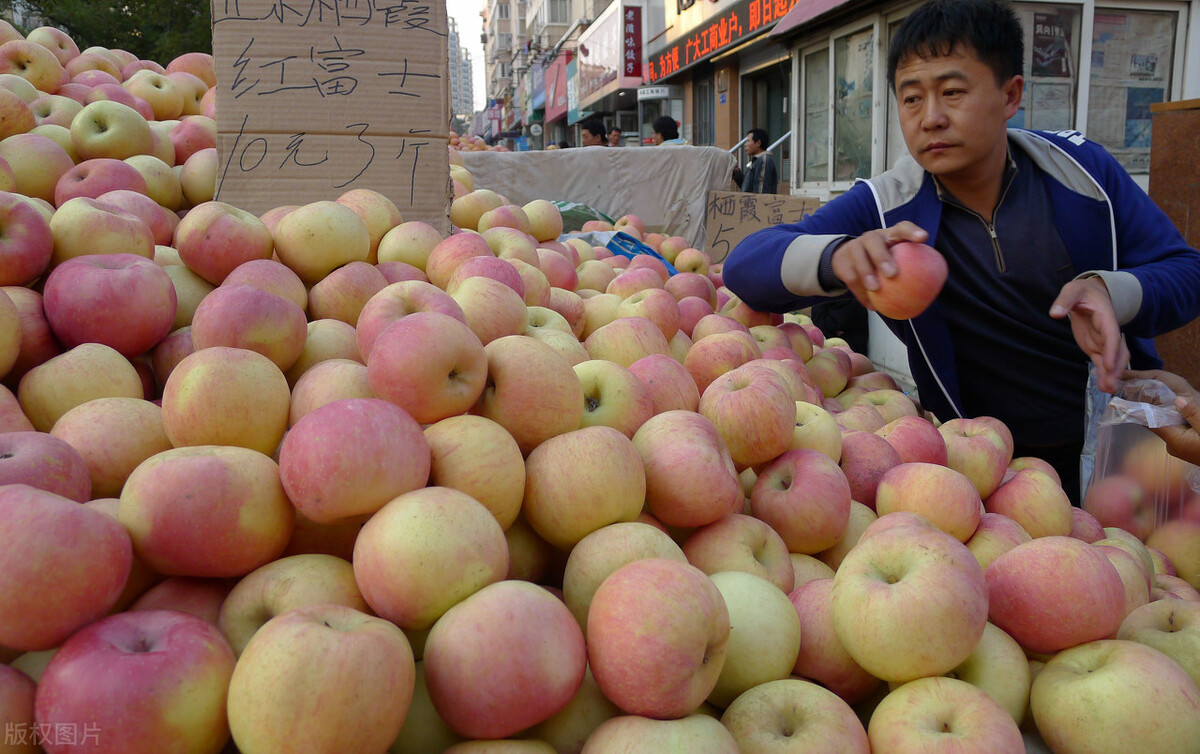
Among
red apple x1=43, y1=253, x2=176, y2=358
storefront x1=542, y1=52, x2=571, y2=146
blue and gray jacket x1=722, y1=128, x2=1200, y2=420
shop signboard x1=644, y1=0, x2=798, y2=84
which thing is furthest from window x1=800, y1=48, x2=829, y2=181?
storefront x1=542, y1=52, x2=571, y2=146

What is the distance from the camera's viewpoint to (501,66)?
6931cm

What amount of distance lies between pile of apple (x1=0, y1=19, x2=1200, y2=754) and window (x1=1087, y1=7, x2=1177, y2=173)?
19.5ft

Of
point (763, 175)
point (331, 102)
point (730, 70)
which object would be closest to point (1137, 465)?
point (331, 102)

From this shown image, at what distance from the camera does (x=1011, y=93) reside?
228cm

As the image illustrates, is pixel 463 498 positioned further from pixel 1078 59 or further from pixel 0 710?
pixel 1078 59

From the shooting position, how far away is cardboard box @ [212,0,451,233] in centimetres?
235

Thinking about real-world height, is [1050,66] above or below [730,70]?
below

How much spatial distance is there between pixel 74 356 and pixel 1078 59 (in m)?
7.41

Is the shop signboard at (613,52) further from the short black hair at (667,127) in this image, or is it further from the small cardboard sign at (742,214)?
the small cardboard sign at (742,214)

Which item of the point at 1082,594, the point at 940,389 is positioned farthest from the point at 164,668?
the point at 940,389

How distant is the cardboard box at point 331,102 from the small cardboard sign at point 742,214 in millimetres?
2222

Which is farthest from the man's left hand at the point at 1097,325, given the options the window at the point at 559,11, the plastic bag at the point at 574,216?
the window at the point at 559,11

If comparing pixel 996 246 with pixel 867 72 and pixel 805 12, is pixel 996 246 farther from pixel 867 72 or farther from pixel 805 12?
pixel 805 12

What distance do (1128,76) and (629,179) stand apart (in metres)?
4.43
